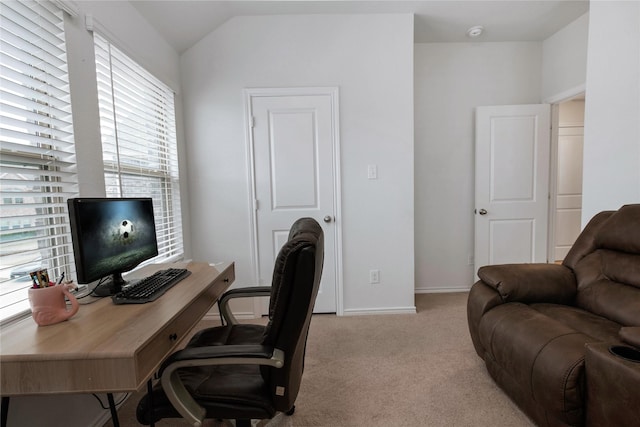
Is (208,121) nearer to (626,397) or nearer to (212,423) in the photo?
(212,423)

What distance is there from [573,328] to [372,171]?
171 cm

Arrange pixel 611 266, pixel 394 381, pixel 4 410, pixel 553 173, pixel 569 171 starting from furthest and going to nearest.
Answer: pixel 569 171, pixel 553 173, pixel 394 381, pixel 611 266, pixel 4 410

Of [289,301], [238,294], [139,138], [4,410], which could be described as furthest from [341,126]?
[4,410]

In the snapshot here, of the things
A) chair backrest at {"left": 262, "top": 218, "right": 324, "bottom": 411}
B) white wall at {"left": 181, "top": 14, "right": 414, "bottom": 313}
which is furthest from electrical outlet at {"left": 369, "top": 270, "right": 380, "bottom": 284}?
chair backrest at {"left": 262, "top": 218, "right": 324, "bottom": 411}

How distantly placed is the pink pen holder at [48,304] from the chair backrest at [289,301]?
2.49ft

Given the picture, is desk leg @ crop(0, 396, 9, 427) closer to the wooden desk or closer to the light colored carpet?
the wooden desk

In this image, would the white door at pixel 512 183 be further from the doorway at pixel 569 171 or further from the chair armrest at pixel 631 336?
the chair armrest at pixel 631 336

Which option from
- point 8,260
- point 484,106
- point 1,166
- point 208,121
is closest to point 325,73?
point 208,121

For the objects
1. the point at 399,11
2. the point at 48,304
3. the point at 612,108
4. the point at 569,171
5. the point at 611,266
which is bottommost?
the point at 611,266

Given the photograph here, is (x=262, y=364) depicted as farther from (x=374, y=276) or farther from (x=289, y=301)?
(x=374, y=276)

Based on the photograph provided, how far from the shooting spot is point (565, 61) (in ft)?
9.05

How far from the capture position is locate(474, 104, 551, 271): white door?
2943 mm

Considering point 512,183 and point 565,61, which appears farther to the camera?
point 512,183

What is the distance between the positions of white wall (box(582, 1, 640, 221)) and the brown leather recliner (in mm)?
327
